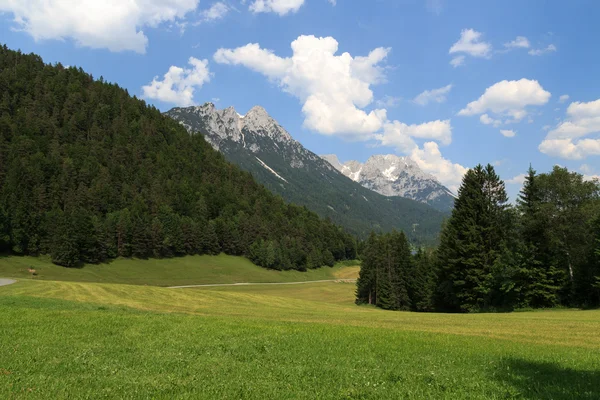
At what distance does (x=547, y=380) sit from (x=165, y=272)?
Result: 119488 millimetres

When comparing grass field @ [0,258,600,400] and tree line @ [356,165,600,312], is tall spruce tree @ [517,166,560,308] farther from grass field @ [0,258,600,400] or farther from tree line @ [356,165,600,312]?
grass field @ [0,258,600,400]

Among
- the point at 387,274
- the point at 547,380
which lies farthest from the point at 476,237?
the point at 547,380

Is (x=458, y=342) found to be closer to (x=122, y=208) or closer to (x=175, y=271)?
(x=175, y=271)

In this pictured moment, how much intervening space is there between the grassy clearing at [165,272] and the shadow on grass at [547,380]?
93863mm

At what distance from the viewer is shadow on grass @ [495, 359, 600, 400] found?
8.87 meters

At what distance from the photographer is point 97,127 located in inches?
6934

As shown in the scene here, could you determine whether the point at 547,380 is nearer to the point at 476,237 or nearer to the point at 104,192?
the point at 476,237

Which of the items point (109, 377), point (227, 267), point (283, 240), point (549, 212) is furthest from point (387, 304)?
point (283, 240)

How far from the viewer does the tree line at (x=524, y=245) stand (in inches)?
1737

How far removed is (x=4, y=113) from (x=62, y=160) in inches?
1386

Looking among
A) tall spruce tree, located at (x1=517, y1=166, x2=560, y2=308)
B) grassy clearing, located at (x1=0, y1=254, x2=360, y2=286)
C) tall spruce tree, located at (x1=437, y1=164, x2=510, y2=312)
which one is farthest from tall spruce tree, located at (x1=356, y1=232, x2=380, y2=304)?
grassy clearing, located at (x1=0, y1=254, x2=360, y2=286)

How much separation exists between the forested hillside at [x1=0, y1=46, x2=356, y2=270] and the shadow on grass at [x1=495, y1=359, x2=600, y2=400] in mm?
112947

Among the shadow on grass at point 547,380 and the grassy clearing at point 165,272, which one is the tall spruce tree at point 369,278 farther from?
the shadow on grass at point 547,380

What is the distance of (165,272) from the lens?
118 metres
